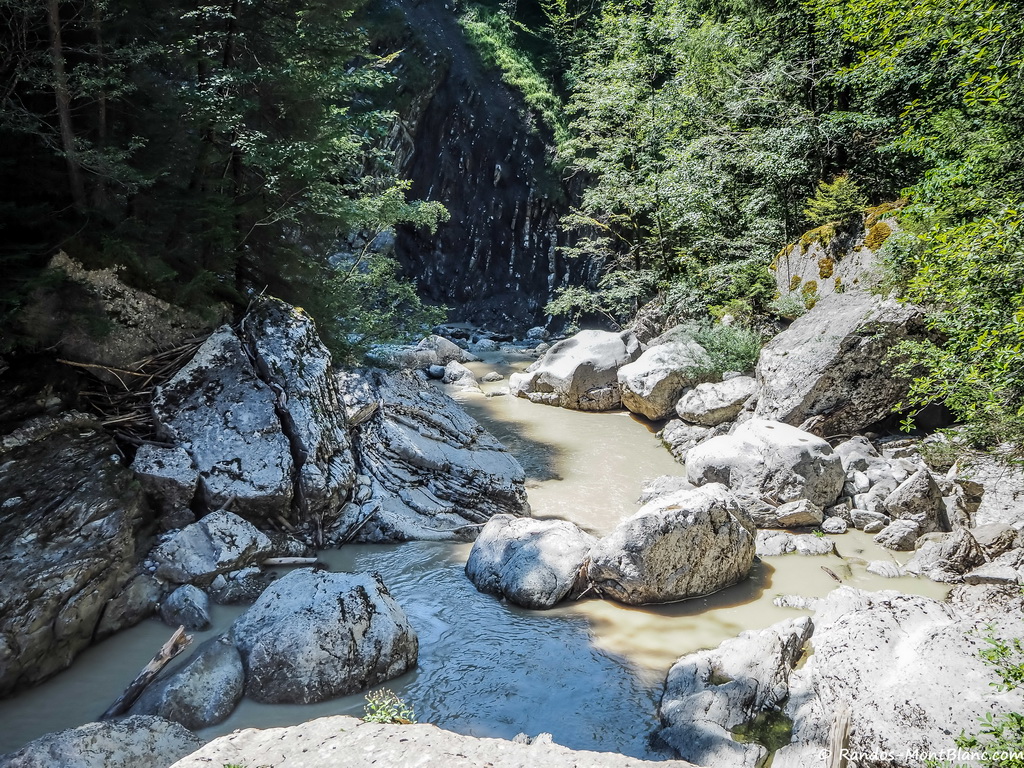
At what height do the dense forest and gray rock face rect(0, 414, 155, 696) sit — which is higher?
the dense forest

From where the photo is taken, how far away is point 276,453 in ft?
24.7

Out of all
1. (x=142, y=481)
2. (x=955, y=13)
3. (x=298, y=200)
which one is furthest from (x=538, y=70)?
(x=142, y=481)

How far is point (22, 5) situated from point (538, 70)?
27972 mm

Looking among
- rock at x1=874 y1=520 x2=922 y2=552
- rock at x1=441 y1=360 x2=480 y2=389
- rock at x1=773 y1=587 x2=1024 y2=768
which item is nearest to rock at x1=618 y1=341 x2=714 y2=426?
rock at x1=441 y1=360 x2=480 y2=389

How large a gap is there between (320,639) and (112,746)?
1573 mm

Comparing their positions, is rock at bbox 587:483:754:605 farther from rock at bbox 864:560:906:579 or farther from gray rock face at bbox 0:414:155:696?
gray rock face at bbox 0:414:155:696

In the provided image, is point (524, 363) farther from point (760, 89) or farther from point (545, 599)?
point (545, 599)

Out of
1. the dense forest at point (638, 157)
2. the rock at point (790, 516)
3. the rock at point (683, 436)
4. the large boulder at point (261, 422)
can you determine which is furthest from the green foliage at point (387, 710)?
the rock at point (683, 436)

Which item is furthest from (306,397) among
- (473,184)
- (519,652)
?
(473,184)

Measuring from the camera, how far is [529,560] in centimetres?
695

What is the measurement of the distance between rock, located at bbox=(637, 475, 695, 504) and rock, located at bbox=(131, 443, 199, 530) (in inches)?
244

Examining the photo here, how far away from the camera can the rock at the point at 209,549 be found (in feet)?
20.0

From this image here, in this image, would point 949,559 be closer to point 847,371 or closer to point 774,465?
point 774,465

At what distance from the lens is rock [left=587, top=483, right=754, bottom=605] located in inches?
263
